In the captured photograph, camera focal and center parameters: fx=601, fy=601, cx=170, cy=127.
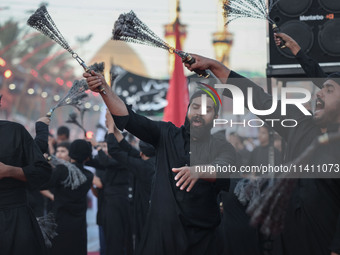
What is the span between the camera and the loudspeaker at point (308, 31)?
6.52 meters

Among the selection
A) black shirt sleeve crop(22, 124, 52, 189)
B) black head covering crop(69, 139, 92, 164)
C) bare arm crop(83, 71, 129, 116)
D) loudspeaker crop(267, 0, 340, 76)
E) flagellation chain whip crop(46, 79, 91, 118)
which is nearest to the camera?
bare arm crop(83, 71, 129, 116)

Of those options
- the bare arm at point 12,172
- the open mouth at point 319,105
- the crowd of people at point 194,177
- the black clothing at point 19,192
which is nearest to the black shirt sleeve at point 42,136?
the crowd of people at point 194,177

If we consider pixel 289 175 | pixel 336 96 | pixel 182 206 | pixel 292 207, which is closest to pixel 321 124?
pixel 336 96

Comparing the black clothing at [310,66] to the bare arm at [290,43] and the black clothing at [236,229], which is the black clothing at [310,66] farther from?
the black clothing at [236,229]

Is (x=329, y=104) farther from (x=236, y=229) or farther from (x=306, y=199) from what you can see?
(x=236, y=229)

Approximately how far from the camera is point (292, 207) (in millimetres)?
A: 4539

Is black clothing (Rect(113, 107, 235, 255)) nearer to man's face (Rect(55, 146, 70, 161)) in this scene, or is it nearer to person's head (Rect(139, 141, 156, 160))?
person's head (Rect(139, 141, 156, 160))

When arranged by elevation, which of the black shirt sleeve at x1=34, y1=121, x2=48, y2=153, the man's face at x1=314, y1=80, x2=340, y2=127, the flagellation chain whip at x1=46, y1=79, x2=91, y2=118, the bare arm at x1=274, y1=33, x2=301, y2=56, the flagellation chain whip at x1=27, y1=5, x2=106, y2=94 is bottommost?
the black shirt sleeve at x1=34, y1=121, x2=48, y2=153

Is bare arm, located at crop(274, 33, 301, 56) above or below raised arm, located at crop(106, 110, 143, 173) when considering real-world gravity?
above

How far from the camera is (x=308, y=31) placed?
Result: 6.58 metres

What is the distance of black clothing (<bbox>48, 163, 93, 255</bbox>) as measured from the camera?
792 cm

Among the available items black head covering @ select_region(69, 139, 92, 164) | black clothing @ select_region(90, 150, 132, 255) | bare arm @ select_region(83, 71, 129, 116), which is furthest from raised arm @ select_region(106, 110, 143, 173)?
bare arm @ select_region(83, 71, 129, 116)

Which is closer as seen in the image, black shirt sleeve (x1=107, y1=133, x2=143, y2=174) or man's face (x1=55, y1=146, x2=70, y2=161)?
black shirt sleeve (x1=107, y1=133, x2=143, y2=174)

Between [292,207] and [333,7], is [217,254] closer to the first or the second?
[292,207]
